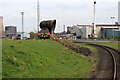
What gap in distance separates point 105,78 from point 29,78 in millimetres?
5722

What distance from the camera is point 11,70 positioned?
30.6 ft

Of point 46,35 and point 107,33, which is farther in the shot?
point 107,33

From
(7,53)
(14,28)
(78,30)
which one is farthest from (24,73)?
(14,28)

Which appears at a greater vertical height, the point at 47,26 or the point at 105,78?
the point at 47,26

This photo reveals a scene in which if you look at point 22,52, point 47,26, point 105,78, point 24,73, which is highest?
point 47,26

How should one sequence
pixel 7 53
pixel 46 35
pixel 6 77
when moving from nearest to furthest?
pixel 6 77
pixel 7 53
pixel 46 35

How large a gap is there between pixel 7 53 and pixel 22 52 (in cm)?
145

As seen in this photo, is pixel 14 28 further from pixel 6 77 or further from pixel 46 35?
pixel 6 77

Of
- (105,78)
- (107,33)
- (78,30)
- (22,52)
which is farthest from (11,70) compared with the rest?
(78,30)

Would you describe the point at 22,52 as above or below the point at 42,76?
above

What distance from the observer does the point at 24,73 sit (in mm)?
9656

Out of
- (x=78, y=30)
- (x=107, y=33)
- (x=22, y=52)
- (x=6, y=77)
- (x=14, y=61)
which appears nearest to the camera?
(x=6, y=77)

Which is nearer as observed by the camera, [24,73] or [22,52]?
[24,73]

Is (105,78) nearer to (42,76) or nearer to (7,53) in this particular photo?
(42,76)
